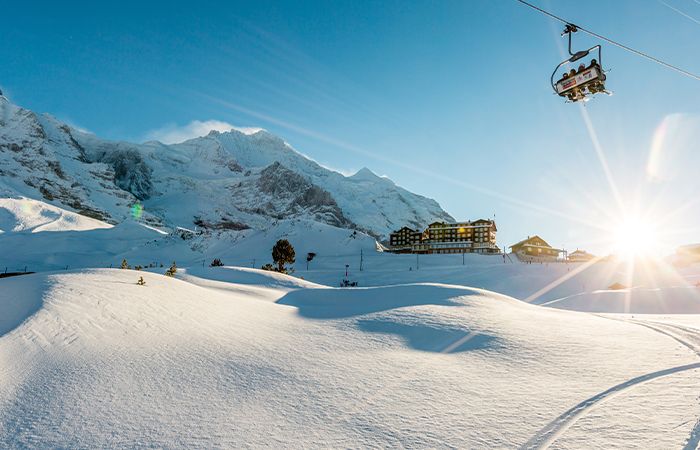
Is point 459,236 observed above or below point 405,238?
above

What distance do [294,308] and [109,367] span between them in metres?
7.47

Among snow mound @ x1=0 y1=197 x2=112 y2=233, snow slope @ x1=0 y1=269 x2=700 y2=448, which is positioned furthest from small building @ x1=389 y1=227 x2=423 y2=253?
snow slope @ x1=0 y1=269 x2=700 y2=448

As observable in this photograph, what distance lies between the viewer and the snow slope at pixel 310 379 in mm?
4355

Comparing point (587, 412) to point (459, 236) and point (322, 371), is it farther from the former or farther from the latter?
point (459, 236)

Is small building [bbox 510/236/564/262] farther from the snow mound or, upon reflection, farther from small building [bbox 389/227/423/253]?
the snow mound

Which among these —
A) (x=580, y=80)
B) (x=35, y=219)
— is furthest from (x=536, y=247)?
(x=35, y=219)

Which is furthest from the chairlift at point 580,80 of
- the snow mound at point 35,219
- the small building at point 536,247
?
the snow mound at point 35,219

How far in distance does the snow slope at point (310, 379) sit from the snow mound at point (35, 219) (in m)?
92.4

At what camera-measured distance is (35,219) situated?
88875mm

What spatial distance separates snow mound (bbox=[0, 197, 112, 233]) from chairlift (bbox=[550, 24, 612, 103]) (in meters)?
96.9

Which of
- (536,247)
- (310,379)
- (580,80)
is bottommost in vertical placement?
(310,379)

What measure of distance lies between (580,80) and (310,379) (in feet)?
38.6

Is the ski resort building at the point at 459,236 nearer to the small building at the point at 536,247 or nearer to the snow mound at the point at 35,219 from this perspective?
the small building at the point at 536,247

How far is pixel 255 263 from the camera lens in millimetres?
51031
